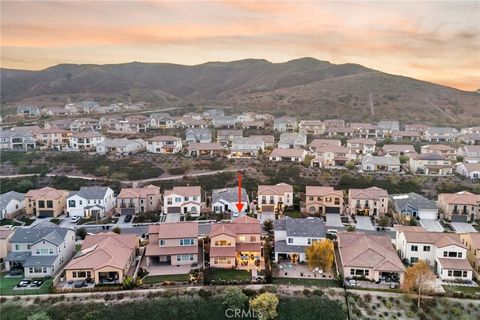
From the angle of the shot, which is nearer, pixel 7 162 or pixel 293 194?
pixel 293 194

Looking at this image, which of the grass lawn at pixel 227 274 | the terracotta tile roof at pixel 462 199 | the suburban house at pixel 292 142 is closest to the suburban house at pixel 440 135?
the suburban house at pixel 292 142

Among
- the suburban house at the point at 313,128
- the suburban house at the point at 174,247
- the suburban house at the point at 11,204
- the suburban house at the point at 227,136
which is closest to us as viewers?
the suburban house at the point at 174,247

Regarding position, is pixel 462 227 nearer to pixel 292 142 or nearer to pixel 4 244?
pixel 292 142

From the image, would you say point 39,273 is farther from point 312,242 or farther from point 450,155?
point 450,155

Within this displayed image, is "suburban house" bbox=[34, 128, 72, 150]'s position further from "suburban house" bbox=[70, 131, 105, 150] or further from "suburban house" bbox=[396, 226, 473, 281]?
"suburban house" bbox=[396, 226, 473, 281]

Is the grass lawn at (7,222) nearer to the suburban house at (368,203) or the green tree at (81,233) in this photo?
the green tree at (81,233)

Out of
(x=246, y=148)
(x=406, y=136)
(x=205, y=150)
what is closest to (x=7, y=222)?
(x=205, y=150)

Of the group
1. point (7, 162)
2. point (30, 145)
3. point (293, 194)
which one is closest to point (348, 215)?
point (293, 194)
